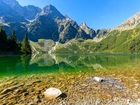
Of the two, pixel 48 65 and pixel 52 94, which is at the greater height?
pixel 48 65

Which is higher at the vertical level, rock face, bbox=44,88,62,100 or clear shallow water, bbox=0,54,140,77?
clear shallow water, bbox=0,54,140,77

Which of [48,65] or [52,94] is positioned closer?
[52,94]

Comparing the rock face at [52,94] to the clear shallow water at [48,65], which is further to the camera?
the clear shallow water at [48,65]

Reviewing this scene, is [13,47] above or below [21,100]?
above

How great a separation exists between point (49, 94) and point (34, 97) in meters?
1.40

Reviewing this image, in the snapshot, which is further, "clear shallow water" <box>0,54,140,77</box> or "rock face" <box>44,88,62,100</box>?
"clear shallow water" <box>0,54,140,77</box>

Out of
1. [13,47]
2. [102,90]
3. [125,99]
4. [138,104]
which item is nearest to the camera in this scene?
[138,104]

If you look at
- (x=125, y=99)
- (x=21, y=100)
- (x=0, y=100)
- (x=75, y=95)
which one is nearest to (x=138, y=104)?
(x=125, y=99)

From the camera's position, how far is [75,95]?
1463 cm

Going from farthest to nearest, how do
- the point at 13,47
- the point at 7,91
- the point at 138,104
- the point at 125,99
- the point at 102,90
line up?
the point at 13,47, the point at 102,90, the point at 7,91, the point at 125,99, the point at 138,104

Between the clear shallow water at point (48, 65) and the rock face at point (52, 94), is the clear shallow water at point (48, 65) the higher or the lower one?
the higher one

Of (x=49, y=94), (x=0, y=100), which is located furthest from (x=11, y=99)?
(x=49, y=94)

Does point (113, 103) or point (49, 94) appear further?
point (49, 94)

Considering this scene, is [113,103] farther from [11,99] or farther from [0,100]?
[0,100]
